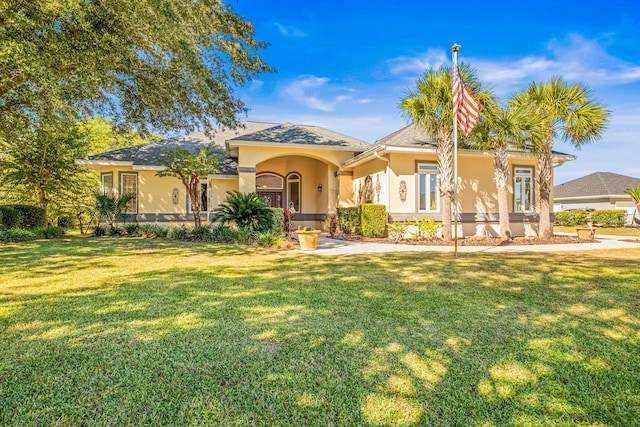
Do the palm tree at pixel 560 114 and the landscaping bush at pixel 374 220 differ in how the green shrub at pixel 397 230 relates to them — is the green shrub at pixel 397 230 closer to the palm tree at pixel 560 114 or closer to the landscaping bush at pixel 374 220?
the landscaping bush at pixel 374 220

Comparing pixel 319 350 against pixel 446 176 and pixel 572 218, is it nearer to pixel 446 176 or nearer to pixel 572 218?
pixel 446 176

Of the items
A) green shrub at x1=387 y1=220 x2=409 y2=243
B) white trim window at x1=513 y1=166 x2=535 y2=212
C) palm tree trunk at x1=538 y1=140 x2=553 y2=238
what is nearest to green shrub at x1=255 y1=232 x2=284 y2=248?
green shrub at x1=387 y1=220 x2=409 y2=243

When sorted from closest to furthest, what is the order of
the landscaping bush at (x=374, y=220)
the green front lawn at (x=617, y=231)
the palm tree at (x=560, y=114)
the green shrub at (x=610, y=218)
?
the palm tree at (x=560, y=114), the landscaping bush at (x=374, y=220), the green front lawn at (x=617, y=231), the green shrub at (x=610, y=218)

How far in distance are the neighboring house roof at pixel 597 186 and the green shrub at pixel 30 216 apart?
1425 inches

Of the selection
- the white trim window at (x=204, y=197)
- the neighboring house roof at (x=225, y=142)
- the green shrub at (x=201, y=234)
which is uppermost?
the neighboring house roof at (x=225, y=142)

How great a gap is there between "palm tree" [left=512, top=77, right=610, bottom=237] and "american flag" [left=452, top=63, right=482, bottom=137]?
388 centimetres

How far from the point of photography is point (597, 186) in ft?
90.2

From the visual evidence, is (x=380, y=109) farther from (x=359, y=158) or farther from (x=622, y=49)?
(x=622, y=49)

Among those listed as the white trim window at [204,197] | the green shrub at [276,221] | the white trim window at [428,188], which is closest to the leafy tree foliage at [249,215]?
the green shrub at [276,221]

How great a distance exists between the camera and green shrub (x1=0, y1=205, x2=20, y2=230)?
12909mm

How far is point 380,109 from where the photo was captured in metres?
17.8

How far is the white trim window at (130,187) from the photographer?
15.3 m

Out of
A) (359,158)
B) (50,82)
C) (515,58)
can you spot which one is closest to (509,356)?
(50,82)

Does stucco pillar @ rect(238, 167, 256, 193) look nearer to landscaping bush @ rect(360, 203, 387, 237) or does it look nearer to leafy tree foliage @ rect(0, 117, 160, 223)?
leafy tree foliage @ rect(0, 117, 160, 223)
